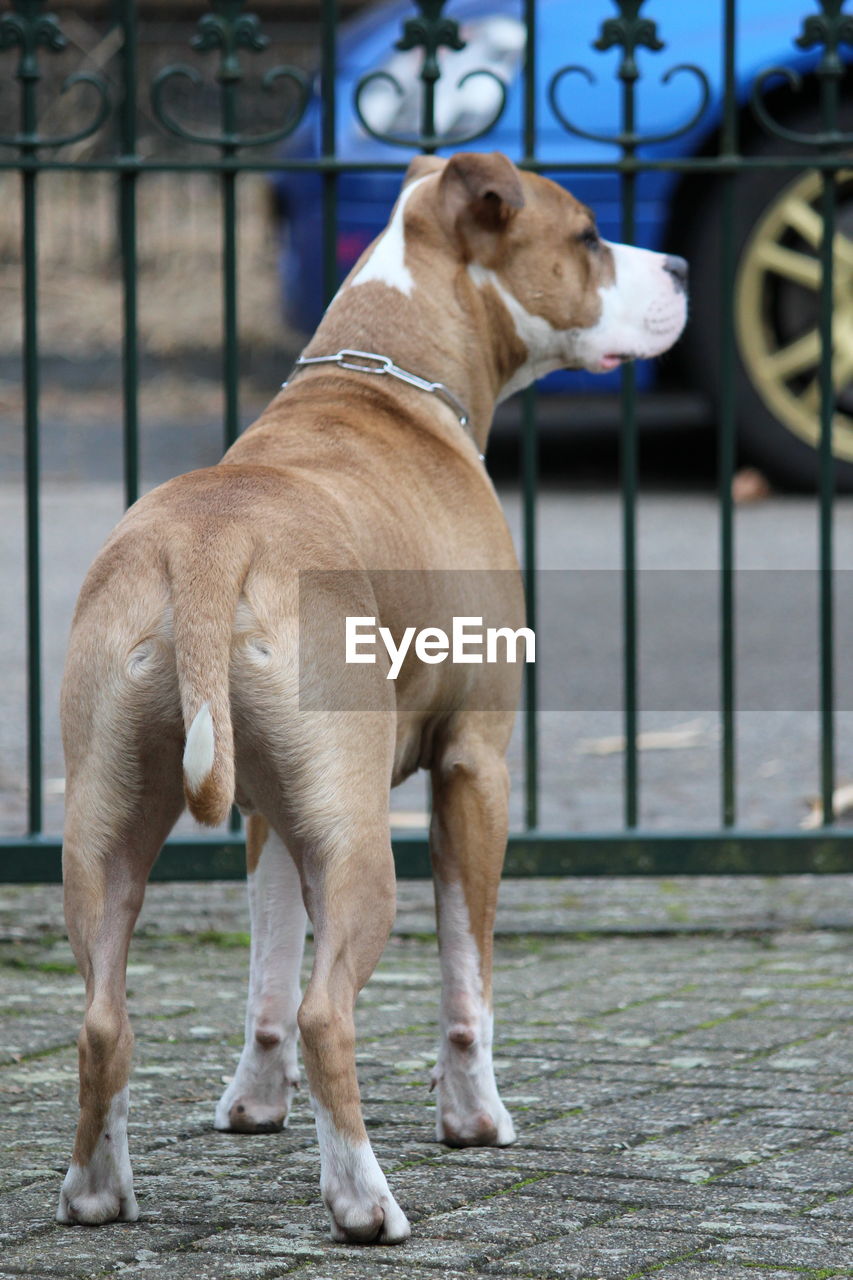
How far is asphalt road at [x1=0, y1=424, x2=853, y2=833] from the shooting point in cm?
584

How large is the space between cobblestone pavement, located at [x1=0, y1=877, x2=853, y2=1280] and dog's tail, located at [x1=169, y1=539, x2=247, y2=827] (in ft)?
2.04

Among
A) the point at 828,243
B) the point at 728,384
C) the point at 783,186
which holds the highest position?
the point at 783,186

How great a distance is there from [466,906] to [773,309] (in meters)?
5.81

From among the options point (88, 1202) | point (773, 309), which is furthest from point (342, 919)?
point (773, 309)

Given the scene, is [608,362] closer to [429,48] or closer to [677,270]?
[677,270]

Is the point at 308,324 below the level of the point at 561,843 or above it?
above

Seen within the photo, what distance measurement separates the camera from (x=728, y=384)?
4.62m

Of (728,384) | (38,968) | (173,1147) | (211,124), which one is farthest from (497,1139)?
(211,124)

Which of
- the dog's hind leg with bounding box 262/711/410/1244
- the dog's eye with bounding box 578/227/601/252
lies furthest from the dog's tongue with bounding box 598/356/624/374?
the dog's hind leg with bounding box 262/711/410/1244

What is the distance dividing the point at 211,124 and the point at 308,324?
6.41 m

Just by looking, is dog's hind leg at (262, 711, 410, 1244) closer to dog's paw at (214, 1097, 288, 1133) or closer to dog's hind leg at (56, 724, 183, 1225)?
dog's hind leg at (56, 724, 183, 1225)

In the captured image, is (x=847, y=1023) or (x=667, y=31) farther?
(x=667, y=31)

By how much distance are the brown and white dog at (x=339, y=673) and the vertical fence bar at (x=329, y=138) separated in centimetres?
92

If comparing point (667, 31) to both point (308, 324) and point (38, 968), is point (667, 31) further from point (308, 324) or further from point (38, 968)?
point (38, 968)
